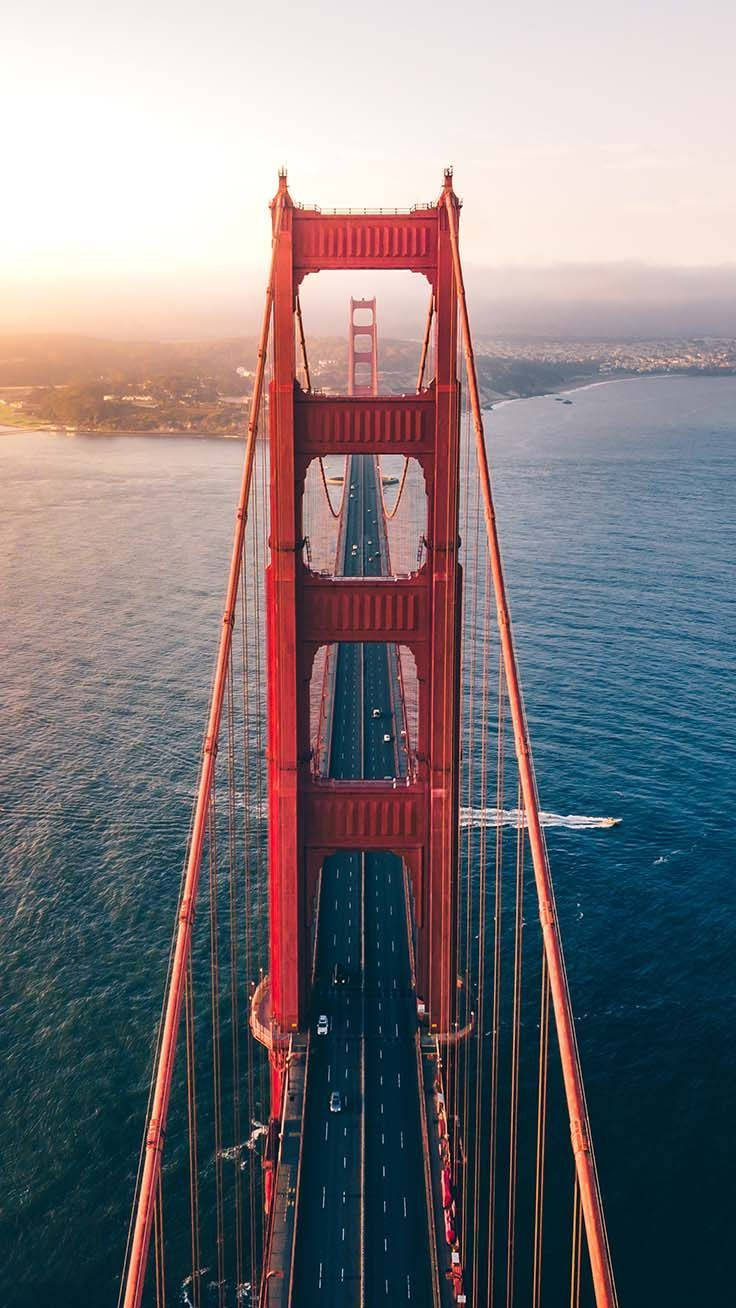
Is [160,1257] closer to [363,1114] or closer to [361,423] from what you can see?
[363,1114]

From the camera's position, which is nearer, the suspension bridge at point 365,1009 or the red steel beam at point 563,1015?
the red steel beam at point 563,1015

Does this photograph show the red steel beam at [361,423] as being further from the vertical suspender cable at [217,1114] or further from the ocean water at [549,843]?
the ocean water at [549,843]

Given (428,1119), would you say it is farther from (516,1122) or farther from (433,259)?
(433,259)

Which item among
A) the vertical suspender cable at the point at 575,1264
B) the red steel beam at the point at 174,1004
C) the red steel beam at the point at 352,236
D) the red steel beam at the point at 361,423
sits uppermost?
the red steel beam at the point at 352,236

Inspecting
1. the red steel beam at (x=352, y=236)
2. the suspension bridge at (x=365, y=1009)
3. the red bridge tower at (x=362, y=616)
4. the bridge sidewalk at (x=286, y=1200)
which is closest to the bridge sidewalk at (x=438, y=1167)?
the suspension bridge at (x=365, y=1009)

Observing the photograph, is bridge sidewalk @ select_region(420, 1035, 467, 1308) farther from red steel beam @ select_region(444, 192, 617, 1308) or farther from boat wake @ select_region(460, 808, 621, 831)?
boat wake @ select_region(460, 808, 621, 831)
